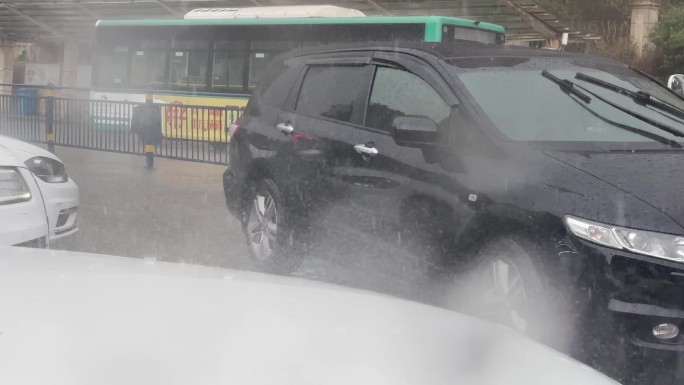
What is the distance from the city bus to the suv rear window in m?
9.25

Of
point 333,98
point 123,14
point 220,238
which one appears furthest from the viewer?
point 123,14

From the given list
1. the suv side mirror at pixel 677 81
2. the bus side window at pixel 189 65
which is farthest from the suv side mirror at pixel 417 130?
the bus side window at pixel 189 65

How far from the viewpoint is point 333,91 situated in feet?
18.8

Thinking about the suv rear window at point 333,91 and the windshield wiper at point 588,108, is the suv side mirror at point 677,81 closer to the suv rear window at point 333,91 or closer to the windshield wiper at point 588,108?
the suv rear window at point 333,91

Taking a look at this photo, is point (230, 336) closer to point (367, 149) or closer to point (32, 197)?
point (367, 149)

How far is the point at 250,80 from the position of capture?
17875 millimetres

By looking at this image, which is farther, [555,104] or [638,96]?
[638,96]

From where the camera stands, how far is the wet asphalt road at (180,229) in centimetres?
511

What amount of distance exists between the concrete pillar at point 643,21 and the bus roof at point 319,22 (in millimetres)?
13000

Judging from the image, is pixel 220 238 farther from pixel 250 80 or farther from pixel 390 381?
pixel 250 80

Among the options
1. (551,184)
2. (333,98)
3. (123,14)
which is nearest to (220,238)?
(333,98)

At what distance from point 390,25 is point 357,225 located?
37.0 feet

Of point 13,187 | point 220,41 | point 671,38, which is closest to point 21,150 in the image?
point 13,187

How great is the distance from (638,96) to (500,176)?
1.28m
